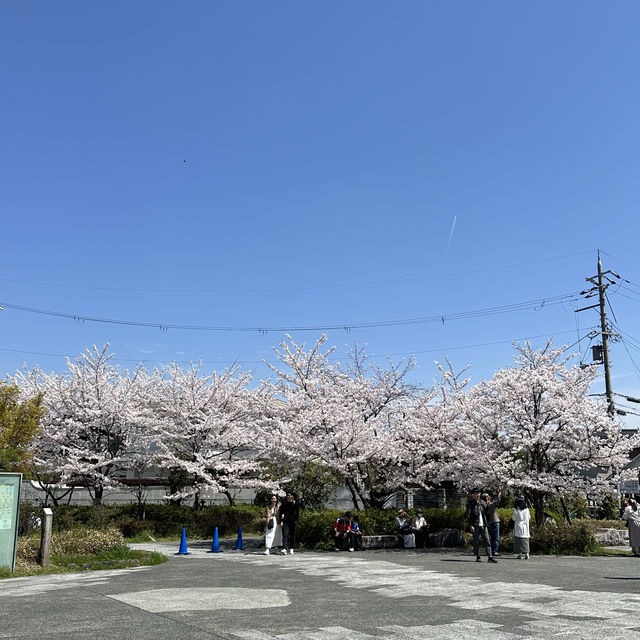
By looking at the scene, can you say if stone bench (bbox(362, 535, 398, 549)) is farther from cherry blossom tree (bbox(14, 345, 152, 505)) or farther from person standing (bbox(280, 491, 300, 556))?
cherry blossom tree (bbox(14, 345, 152, 505))

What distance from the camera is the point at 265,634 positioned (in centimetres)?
703

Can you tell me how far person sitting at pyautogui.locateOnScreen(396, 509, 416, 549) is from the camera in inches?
791

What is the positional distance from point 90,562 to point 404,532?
32.2 feet

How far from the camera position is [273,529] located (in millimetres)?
18422

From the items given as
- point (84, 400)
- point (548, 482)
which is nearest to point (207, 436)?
point (84, 400)

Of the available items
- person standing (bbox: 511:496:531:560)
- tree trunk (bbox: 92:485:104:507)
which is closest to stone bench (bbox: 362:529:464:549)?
person standing (bbox: 511:496:531:560)

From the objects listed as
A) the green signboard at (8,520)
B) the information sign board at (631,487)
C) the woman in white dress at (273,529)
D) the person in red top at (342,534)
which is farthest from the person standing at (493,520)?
the green signboard at (8,520)

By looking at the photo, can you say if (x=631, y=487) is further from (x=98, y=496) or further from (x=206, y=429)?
(x=98, y=496)

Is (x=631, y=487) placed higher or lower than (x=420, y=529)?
higher

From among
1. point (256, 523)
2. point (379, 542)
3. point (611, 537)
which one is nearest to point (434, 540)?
point (379, 542)

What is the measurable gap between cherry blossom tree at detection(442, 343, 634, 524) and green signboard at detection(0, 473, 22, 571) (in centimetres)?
1254

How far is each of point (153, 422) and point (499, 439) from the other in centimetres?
1545

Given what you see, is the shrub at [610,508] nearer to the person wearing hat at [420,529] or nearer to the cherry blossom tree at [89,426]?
the person wearing hat at [420,529]

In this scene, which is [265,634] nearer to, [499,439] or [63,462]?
[499,439]
